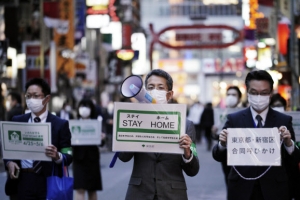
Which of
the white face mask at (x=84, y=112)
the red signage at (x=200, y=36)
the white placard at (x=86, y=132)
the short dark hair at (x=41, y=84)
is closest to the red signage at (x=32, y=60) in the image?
the white placard at (x=86, y=132)

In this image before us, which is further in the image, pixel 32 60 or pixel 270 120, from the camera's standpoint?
pixel 32 60

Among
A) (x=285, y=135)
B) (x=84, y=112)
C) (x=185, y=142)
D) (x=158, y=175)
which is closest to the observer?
(x=185, y=142)

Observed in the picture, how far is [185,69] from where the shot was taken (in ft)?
349

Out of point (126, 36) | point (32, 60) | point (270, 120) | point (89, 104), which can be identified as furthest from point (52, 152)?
point (126, 36)

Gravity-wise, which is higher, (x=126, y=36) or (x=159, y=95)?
(x=126, y=36)

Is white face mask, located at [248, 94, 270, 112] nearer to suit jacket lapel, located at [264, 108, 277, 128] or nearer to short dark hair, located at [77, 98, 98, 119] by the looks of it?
suit jacket lapel, located at [264, 108, 277, 128]

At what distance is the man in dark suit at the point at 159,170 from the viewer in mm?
7551

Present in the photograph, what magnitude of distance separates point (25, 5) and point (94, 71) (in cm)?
1754

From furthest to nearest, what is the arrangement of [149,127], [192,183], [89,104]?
[192,183]
[89,104]
[149,127]

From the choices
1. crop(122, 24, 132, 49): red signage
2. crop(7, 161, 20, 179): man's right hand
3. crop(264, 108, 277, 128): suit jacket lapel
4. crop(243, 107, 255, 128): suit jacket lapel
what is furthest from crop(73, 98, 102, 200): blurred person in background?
crop(122, 24, 132, 49): red signage

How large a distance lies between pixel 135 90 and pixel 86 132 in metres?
7.45

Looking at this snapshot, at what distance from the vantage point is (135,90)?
24.0 feet

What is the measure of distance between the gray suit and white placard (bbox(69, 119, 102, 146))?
6910 millimetres

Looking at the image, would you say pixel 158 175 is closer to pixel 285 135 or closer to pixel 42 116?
pixel 285 135
